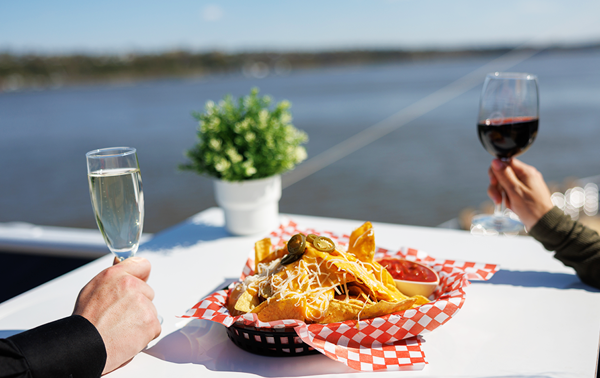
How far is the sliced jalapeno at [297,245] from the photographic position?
918 millimetres

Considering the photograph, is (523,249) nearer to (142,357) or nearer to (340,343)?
(340,343)

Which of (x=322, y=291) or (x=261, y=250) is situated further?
(x=261, y=250)

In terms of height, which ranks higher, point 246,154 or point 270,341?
point 246,154

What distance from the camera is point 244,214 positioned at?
1.65 meters

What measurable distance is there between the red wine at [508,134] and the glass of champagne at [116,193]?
1046mm

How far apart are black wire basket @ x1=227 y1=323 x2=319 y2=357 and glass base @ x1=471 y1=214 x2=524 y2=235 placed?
0.78 meters

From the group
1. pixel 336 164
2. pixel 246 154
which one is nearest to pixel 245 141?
pixel 246 154

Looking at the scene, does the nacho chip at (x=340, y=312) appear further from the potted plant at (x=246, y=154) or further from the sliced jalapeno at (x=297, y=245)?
the potted plant at (x=246, y=154)

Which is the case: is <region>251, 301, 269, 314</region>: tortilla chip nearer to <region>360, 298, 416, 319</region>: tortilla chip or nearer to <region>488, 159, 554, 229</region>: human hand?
<region>360, 298, 416, 319</region>: tortilla chip

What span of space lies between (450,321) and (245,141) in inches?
37.4

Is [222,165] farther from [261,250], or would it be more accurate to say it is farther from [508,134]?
[508,134]

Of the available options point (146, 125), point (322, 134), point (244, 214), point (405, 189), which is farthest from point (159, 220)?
point (146, 125)

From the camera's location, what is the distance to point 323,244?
3.06 feet

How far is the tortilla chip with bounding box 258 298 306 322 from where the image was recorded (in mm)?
846
